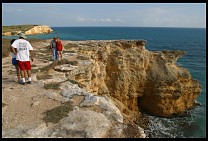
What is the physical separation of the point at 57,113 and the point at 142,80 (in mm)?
16127

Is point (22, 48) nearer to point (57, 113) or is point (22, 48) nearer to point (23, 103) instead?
point (23, 103)

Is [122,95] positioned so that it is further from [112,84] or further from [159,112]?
[159,112]

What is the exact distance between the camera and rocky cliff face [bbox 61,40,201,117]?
22.0 m

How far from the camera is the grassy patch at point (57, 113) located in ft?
22.9

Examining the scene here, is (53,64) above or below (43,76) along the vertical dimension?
above

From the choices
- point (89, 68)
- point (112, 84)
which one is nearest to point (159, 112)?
point (112, 84)

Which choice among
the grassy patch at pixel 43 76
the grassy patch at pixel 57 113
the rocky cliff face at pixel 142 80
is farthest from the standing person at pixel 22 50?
the rocky cliff face at pixel 142 80

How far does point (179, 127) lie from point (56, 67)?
40.1 ft

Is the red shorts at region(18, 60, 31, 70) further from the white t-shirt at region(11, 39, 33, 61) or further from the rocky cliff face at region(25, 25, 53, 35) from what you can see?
the rocky cliff face at region(25, 25, 53, 35)

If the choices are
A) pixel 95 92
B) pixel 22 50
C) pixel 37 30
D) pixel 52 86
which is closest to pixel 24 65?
pixel 22 50

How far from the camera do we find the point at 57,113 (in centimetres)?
737

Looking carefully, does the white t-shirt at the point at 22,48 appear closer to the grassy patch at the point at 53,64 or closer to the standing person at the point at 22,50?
the standing person at the point at 22,50

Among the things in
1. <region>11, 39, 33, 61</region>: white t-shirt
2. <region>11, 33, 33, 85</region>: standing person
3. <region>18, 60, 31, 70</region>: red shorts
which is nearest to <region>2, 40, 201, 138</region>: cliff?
<region>18, 60, 31, 70</region>: red shorts

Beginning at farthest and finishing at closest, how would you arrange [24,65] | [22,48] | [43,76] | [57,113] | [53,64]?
[53,64], [43,76], [24,65], [22,48], [57,113]
